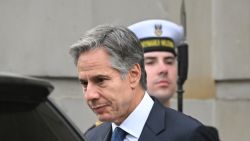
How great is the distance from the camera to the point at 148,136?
349 centimetres

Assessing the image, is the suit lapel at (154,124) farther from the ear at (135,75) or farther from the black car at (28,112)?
the black car at (28,112)

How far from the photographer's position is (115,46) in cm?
340

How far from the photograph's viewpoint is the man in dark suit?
11.1ft

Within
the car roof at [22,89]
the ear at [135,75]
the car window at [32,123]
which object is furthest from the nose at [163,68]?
the car roof at [22,89]

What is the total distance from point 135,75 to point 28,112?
2.19 ft

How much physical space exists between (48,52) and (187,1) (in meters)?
1.61

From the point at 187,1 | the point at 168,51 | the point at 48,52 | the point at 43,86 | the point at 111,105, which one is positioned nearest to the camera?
the point at 43,86

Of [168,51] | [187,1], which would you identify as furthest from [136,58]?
[187,1]

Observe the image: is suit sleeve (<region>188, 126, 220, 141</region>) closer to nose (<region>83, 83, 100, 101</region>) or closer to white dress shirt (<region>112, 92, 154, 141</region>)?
white dress shirt (<region>112, 92, 154, 141</region>)

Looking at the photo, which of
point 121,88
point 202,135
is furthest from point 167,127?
point 121,88

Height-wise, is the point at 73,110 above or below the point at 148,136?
below

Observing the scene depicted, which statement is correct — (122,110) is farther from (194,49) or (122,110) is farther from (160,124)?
(194,49)

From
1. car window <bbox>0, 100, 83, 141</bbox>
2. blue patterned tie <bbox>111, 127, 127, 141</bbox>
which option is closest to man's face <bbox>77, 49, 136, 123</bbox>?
blue patterned tie <bbox>111, 127, 127, 141</bbox>

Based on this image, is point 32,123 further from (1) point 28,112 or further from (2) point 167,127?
(2) point 167,127
